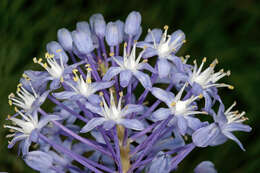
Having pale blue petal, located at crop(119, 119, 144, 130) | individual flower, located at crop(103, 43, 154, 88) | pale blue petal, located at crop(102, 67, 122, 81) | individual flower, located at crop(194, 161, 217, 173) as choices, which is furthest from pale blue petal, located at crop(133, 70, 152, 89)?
individual flower, located at crop(194, 161, 217, 173)

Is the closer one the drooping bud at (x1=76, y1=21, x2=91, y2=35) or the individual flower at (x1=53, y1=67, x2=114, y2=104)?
the individual flower at (x1=53, y1=67, x2=114, y2=104)

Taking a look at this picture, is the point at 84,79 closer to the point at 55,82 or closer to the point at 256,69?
the point at 55,82

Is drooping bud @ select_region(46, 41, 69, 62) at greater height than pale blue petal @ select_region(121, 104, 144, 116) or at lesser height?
greater

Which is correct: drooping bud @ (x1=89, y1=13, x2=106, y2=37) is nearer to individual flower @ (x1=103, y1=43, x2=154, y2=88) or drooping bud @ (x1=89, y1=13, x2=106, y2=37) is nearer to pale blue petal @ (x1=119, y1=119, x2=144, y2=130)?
individual flower @ (x1=103, y1=43, x2=154, y2=88)

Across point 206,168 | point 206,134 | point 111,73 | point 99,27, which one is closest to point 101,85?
point 111,73

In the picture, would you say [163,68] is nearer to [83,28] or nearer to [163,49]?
[163,49]

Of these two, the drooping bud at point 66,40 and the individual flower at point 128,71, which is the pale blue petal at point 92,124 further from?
the drooping bud at point 66,40

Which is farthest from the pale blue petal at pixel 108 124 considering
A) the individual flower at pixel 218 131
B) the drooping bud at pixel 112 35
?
the drooping bud at pixel 112 35
